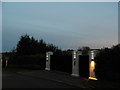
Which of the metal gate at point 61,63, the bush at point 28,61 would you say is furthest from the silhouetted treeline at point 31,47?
the metal gate at point 61,63

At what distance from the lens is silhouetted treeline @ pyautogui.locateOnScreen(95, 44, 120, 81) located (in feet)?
56.9

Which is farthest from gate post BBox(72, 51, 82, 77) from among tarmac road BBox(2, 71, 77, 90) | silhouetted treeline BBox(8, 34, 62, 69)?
silhouetted treeline BBox(8, 34, 62, 69)

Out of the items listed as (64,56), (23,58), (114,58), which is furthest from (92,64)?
(23,58)

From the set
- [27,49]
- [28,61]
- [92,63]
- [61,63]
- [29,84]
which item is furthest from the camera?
[27,49]

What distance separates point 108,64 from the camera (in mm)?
17750

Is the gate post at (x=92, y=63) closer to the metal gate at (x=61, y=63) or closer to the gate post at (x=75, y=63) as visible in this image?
the gate post at (x=75, y=63)

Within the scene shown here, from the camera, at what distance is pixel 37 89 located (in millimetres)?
14164

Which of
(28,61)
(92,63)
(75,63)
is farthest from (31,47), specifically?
(92,63)

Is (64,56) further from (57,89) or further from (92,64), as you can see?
(57,89)

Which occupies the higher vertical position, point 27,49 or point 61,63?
point 27,49

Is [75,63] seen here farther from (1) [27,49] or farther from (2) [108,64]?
(1) [27,49]

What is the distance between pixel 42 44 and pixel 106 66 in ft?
85.8

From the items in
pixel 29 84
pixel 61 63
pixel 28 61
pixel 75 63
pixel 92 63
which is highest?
pixel 92 63

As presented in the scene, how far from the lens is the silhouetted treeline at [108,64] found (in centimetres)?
1733
